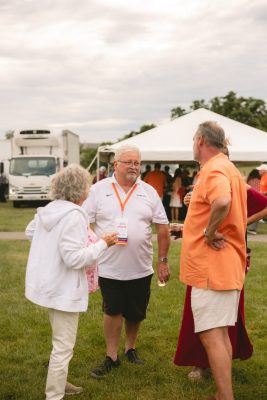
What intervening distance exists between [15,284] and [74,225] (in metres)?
4.77

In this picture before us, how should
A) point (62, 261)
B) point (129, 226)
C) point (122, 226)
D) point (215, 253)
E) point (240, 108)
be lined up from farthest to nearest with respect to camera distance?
point (240, 108) < point (129, 226) < point (122, 226) < point (62, 261) < point (215, 253)

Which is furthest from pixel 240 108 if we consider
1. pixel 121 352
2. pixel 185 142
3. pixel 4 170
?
pixel 121 352

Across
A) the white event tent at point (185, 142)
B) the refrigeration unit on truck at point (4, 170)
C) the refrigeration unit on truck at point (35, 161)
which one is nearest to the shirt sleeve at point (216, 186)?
the white event tent at point (185, 142)

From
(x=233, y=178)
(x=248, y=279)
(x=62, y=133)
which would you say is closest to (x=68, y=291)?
(x=233, y=178)

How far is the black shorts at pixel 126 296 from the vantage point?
15.6 feet

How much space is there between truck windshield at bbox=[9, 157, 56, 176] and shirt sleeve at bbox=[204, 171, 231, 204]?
68.9 feet

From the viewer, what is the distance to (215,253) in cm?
363

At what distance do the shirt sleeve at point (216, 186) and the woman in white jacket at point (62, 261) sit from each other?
0.81 m

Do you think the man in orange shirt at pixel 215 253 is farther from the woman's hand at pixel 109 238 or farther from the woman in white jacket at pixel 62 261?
the woman in white jacket at pixel 62 261

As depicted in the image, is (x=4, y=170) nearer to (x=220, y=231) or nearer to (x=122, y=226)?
(x=122, y=226)

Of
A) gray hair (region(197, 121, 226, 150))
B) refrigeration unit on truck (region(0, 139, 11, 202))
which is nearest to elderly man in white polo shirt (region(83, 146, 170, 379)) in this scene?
gray hair (region(197, 121, 226, 150))

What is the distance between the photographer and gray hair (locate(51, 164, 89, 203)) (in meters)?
3.81

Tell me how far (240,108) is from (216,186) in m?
56.4

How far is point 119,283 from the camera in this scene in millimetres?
4754
